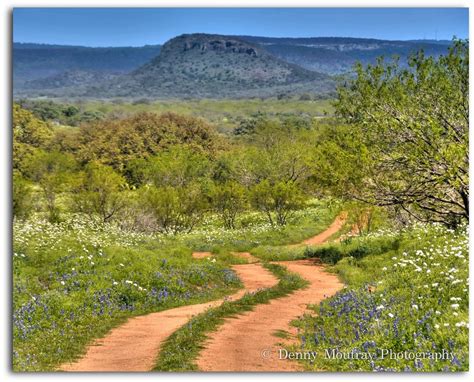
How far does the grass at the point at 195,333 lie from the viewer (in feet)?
28.6

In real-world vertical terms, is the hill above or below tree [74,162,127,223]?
above

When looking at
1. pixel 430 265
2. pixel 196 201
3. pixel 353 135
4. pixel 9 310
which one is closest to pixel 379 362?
pixel 430 265

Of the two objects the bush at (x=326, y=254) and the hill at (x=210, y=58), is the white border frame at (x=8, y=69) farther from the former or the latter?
the bush at (x=326, y=254)

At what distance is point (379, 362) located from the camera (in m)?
8.24

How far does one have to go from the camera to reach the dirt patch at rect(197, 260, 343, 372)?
29.0 ft

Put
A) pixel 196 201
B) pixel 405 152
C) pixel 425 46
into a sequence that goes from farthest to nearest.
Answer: pixel 196 201 → pixel 405 152 → pixel 425 46

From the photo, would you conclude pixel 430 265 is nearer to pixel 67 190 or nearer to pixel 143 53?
pixel 143 53

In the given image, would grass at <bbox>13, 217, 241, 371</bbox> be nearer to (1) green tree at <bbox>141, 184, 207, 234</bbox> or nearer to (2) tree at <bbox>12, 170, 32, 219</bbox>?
(2) tree at <bbox>12, 170, 32, 219</bbox>

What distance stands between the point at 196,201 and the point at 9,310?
27072mm

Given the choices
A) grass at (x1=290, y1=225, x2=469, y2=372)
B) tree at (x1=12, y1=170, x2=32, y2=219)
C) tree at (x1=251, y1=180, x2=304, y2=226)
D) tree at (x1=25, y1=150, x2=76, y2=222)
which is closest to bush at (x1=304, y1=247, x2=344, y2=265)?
grass at (x1=290, y1=225, x2=469, y2=372)

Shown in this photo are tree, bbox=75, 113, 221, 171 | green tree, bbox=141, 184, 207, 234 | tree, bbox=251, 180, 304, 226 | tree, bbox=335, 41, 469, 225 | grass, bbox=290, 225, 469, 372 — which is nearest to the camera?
grass, bbox=290, 225, 469, 372

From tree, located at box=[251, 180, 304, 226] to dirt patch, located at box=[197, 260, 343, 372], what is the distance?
73.8 ft

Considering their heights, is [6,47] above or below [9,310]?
above

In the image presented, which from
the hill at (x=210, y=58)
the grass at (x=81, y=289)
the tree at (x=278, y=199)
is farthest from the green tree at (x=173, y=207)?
the grass at (x=81, y=289)
